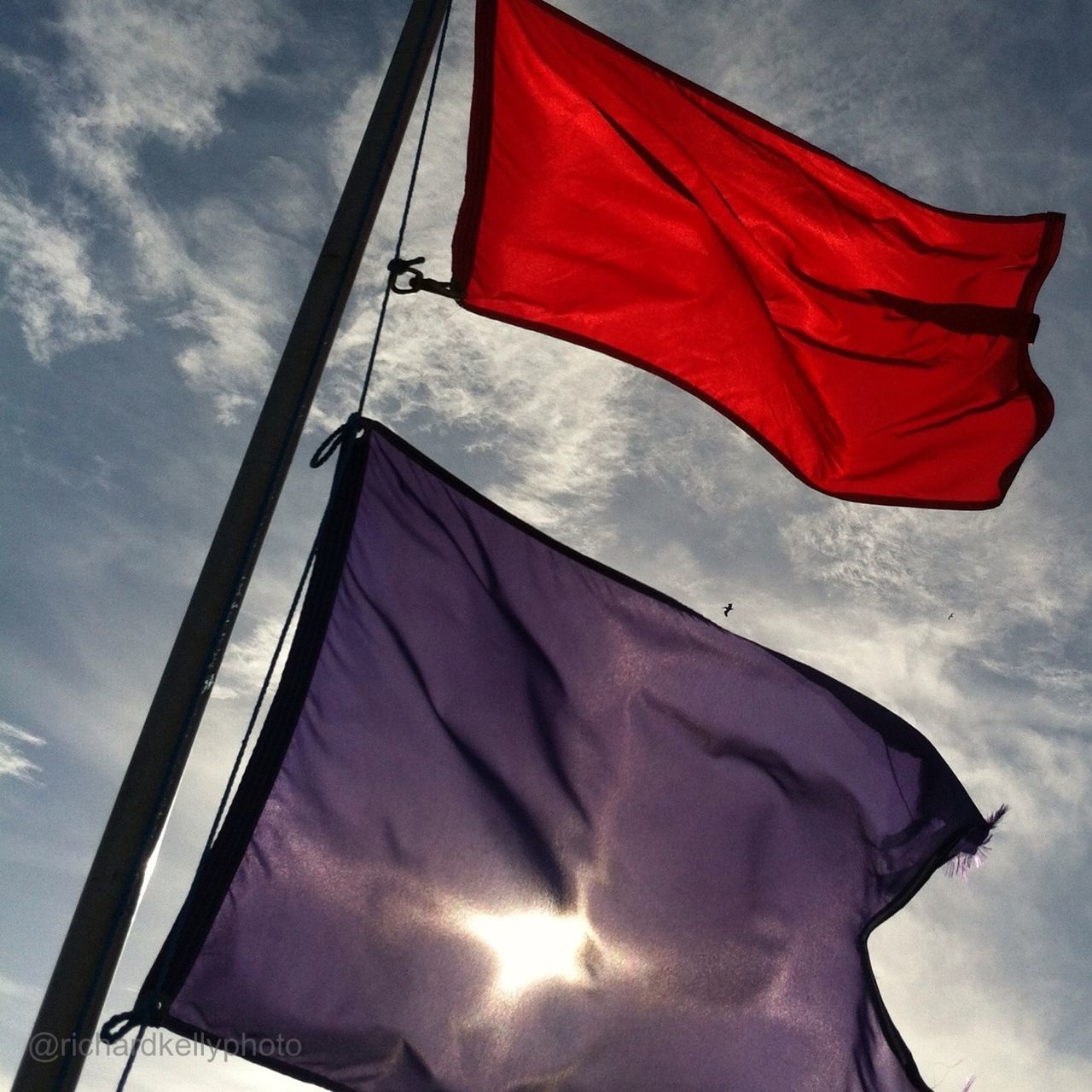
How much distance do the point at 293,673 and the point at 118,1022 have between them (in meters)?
1.45

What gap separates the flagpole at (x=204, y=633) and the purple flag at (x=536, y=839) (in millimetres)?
604

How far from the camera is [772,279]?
272 inches

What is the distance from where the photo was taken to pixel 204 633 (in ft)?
12.7

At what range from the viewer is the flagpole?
3.36 metres

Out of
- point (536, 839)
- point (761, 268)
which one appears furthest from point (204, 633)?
point (761, 268)

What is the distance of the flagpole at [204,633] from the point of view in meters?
3.36

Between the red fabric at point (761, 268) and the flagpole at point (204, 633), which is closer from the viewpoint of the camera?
the flagpole at point (204, 633)

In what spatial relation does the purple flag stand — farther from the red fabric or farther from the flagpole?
the red fabric

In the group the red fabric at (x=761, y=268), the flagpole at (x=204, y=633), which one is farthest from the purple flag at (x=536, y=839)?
the red fabric at (x=761, y=268)

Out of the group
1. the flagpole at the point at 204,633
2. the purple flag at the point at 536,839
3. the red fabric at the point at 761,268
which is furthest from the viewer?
the red fabric at the point at 761,268

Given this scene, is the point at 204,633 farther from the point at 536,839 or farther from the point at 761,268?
the point at 761,268

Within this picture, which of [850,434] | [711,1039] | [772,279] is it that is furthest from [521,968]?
[772,279]

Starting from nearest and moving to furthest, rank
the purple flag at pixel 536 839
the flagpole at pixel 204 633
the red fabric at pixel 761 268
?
1. the flagpole at pixel 204 633
2. the purple flag at pixel 536 839
3. the red fabric at pixel 761 268

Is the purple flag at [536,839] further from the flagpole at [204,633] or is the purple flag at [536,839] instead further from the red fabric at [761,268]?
the red fabric at [761,268]
